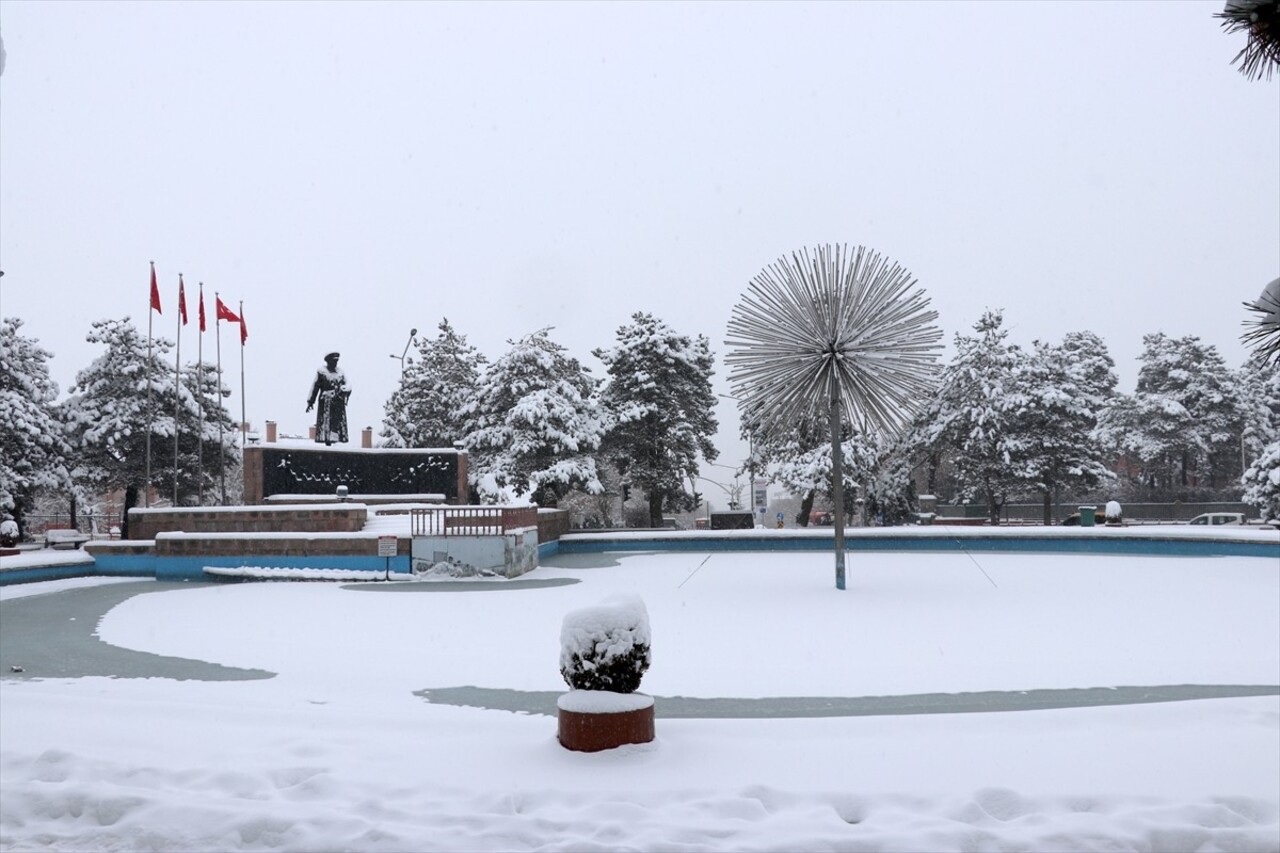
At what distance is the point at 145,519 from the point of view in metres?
24.8

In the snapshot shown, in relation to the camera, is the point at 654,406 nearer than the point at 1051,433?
Yes

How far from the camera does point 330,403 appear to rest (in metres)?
33.0

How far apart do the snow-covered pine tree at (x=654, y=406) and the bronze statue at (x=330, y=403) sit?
10705 mm

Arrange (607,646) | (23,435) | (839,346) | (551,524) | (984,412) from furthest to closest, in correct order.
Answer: (984,412) < (23,435) < (551,524) < (839,346) < (607,646)

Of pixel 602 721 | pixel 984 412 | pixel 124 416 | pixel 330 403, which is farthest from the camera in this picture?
pixel 984 412

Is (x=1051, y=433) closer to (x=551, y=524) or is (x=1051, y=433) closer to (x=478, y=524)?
(x=551, y=524)

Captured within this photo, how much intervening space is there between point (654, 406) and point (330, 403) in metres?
12.9

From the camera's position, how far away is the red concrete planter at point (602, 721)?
20.7ft

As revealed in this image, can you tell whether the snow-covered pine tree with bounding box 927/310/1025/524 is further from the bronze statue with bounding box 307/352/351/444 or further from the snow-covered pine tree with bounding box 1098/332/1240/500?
the bronze statue with bounding box 307/352/351/444

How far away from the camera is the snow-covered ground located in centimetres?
511

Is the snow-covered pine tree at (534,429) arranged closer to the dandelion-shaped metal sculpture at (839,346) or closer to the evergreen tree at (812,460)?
the evergreen tree at (812,460)

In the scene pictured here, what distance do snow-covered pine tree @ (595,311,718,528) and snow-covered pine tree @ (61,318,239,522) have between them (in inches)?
623

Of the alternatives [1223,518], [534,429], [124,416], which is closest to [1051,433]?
[1223,518]

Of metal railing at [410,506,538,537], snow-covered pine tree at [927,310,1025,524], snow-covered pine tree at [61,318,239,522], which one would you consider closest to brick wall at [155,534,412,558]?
metal railing at [410,506,538,537]
